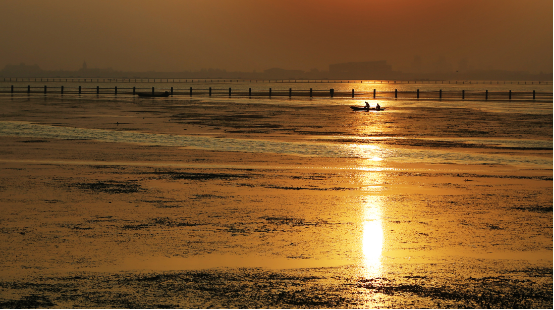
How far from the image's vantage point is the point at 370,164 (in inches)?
631

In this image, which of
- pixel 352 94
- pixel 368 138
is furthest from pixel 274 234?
pixel 352 94

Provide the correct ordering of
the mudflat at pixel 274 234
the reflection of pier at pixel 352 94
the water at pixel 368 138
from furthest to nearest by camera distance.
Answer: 1. the reflection of pier at pixel 352 94
2. the water at pixel 368 138
3. the mudflat at pixel 274 234

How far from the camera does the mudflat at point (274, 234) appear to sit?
242 inches

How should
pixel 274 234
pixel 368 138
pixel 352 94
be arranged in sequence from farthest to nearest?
pixel 352 94 → pixel 368 138 → pixel 274 234

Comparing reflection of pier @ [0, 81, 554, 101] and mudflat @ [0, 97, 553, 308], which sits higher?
reflection of pier @ [0, 81, 554, 101]

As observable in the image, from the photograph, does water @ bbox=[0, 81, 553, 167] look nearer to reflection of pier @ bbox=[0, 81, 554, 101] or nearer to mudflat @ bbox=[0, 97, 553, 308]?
mudflat @ bbox=[0, 97, 553, 308]

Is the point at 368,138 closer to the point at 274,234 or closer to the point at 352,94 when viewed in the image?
the point at 274,234

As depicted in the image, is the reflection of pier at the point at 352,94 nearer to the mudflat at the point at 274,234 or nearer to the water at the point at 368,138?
the water at the point at 368,138

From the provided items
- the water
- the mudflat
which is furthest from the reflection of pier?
the mudflat

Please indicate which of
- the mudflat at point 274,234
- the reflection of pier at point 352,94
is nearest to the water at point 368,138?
the mudflat at point 274,234

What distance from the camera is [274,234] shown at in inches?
335

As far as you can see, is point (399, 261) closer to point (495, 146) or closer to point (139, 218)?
point (139, 218)

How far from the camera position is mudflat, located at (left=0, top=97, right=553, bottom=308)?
20.1 ft

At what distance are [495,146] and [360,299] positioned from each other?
1586cm
